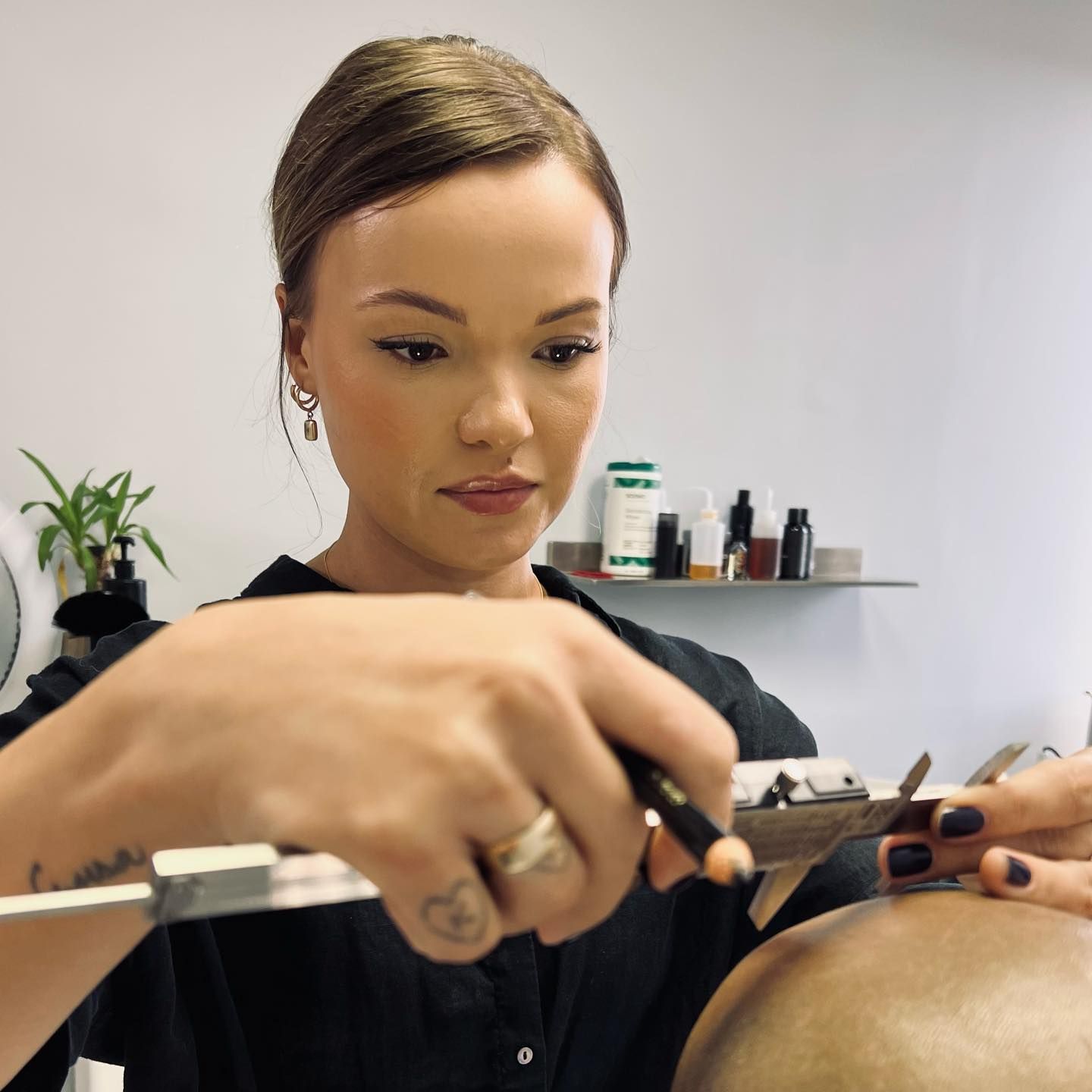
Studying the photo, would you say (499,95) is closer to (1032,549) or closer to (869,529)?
(869,529)

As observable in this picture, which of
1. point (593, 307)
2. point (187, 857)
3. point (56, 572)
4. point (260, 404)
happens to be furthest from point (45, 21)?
point (187, 857)

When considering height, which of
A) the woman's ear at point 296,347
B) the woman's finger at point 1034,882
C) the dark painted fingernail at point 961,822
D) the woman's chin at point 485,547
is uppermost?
the woman's ear at point 296,347

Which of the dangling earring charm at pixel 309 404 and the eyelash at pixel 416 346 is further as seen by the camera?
the dangling earring charm at pixel 309 404

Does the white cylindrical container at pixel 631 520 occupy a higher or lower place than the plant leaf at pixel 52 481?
lower

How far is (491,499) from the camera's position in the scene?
2.51 feet

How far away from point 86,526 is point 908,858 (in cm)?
140

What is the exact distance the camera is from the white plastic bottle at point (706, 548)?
6.64 ft

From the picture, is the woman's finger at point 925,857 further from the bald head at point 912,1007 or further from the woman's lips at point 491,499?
the woman's lips at point 491,499

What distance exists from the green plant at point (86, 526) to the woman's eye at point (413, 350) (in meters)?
1.03

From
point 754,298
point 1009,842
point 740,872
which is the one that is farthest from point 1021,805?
point 754,298

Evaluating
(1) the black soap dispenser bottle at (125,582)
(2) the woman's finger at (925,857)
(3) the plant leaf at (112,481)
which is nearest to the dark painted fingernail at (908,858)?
(2) the woman's finger at (925,857)

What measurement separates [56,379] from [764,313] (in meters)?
1.43

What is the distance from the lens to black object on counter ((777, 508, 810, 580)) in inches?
83.8

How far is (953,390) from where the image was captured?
7.87ft
